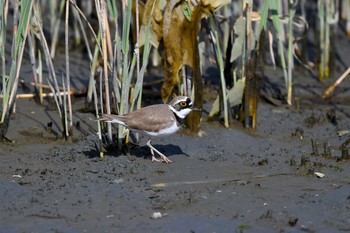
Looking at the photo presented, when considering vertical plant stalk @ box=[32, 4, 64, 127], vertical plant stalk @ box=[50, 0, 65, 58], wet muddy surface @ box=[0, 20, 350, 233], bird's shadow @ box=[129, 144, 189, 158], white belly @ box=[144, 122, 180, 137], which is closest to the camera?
wet muddy surface @ box=[0, 20, 350, 233]

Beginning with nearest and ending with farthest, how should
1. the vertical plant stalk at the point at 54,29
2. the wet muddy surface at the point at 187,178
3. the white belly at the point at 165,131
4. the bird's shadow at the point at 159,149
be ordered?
the wet muddy surface at the point at 187,178 → the white belly at the point at 165,131 → the bird's shadow at the point at 159,149 → the vertical plant stalk at the point at 54,29

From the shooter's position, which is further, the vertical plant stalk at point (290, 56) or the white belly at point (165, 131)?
the vertical plant stalk at point (290, 56)

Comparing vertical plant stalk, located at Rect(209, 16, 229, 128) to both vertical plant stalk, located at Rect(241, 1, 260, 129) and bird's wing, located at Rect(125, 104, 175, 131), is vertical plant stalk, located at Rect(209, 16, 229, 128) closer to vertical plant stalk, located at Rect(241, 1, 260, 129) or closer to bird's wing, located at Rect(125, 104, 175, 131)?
vertical plant stalk, located at Rect(241, 1, 260, 129)

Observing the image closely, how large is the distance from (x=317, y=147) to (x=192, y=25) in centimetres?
197

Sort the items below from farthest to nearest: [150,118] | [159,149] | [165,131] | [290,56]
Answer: [290,56] < [159,149] < [165,131] < [150,118]

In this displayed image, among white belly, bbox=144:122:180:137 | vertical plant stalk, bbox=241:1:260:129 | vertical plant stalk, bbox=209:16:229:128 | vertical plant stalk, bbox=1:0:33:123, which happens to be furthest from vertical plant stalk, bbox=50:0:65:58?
white belly, bbox=144:122:180:137

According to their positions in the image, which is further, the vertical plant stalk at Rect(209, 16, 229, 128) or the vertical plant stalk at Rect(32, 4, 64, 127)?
the vertical plant stalk at Rect(209, 16, 229, 128)

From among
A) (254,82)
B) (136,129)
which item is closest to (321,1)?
(254,82)

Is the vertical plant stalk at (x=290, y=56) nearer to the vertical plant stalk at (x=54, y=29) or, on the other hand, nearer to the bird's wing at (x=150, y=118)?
the bird's wing at (x=150, y=118)

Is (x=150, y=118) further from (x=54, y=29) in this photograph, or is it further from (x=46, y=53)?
(x=54, y=29)

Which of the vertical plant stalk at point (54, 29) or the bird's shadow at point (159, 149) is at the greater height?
the vertical plant stalk at point (54, 29)

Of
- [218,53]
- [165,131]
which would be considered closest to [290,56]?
[218,53]

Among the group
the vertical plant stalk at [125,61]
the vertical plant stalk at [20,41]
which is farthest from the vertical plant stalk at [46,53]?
the vertical plant stalk at [125,61]

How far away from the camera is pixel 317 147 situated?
361 inches
